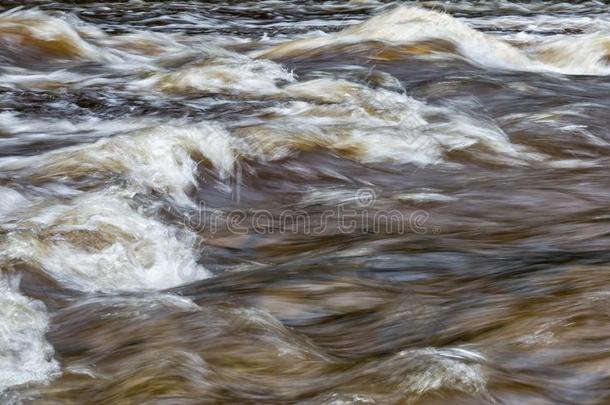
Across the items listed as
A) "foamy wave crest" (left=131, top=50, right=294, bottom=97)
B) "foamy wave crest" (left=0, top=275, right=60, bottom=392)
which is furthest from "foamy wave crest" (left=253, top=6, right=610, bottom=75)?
"foamy wave crest" (left=0, top=275, right=60, bottom=392)

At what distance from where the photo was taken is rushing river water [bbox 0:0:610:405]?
3.19 metres

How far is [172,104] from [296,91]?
909mm

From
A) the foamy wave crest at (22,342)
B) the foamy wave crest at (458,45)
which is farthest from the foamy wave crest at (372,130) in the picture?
the foamy wave crest at (22,342)

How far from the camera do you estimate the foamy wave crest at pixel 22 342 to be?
3.19m

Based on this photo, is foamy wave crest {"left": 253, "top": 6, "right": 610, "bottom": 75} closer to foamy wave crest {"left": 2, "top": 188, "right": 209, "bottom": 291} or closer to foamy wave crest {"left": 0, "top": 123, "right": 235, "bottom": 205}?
foamy wave crest {"left": 0, "top": 123, "right": 235, "bottom": 205}

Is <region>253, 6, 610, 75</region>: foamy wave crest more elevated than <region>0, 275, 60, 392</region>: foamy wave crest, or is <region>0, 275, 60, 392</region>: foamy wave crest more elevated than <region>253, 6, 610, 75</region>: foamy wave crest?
<region>0, 275, 60, 392</region>: foamy wave crest

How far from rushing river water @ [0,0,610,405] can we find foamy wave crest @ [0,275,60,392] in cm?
1

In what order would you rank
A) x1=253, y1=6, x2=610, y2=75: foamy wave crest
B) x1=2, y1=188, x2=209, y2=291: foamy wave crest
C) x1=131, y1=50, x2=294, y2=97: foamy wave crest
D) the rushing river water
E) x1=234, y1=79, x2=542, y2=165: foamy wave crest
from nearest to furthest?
the rushing river water
x1=2, y1=188, x2=209, y2=291: foamy wave crest
x1=234, y1=79, x2=542, y2=165: foamy wave crest
x1=131, y1=50, x2=294, y2=97: foamy wave crest
x1=253, y1=6, x2=610, y2=75: foamy wave crest

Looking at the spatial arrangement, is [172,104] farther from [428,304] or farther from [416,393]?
[416,393]

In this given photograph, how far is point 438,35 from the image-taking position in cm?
971

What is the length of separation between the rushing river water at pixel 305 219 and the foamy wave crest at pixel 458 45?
3 centimetres

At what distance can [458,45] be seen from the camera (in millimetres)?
9555

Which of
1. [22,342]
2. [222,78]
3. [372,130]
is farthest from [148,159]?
[222,78]

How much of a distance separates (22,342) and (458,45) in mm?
6783
